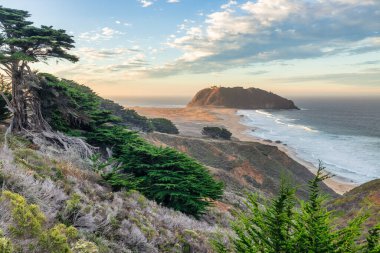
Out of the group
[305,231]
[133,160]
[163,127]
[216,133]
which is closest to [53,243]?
[305,231]

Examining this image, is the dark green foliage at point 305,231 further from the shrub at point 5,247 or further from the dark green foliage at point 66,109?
the dark green foliage at point 66,109

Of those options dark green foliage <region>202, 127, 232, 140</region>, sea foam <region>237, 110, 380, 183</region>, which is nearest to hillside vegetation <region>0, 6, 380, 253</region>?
sea foam <region>237, 110, 380, 183</region>

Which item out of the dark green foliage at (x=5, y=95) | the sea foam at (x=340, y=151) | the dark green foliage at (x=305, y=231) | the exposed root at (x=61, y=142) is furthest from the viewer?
the sea foam at (x=340, y=151)

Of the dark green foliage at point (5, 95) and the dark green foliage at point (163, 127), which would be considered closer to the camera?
the dark green foliage at point (5, 95)

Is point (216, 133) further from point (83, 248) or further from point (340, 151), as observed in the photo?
point (83, 248)

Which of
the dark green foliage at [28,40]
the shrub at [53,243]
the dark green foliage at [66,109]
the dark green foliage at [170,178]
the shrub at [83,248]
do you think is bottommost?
the dark green foliage at [170,178]

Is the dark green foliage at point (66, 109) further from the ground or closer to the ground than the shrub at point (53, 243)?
further from the ground

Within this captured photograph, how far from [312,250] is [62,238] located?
12.3 feet

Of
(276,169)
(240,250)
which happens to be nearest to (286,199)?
(240,250)

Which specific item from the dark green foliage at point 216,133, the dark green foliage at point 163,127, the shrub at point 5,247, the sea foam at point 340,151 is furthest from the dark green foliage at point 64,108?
the dark green foliage at point 163,127

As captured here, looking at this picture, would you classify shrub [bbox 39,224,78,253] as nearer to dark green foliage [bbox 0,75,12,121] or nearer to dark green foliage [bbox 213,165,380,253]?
dark green foliage [bbox 213,165,380,253]

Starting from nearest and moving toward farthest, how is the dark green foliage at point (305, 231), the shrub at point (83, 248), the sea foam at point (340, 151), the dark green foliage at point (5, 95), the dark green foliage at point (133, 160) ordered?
the dark green foliage at point (305, 231), the shrub at point (83, 248), the dark green foliage at point (133, 160), the dark green foliage at point (5, 95), the sea foam at point (340, 151)

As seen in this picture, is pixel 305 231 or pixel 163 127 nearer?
pixel 305 231

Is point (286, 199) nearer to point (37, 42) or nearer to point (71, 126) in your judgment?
point (37, 42)
